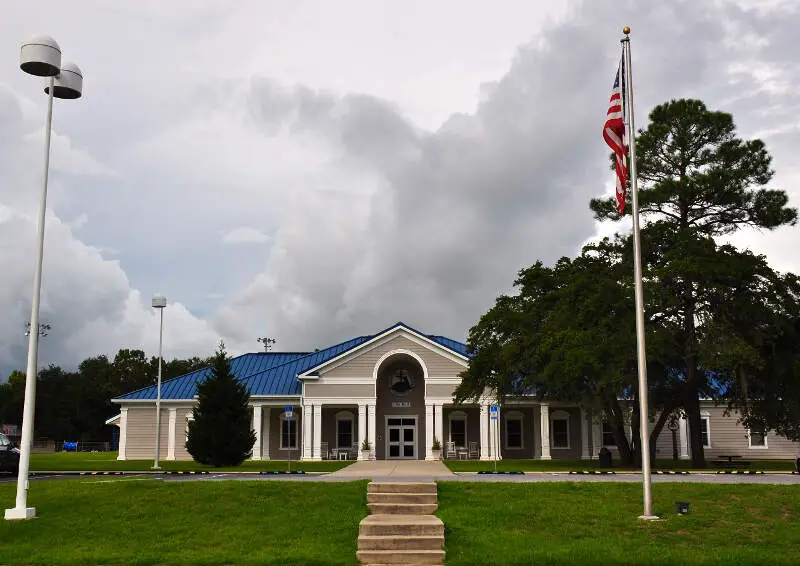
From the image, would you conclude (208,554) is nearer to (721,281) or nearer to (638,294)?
(638,294)

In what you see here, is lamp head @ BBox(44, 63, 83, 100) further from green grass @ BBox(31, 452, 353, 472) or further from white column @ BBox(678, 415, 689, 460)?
white column @ BBox(678, 415, 689, 460)

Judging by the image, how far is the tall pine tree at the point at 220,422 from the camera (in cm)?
3184

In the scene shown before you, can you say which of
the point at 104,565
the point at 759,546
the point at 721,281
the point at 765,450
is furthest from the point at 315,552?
the point at 765,450

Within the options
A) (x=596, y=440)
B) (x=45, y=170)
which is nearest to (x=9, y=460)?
(x=45, y=170)

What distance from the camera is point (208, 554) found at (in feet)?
43.3

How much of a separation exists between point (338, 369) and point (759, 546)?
3057cm

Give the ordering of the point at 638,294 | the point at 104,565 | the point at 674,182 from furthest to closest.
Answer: the point at 674,182
the point at 638,294
the point at 104,565

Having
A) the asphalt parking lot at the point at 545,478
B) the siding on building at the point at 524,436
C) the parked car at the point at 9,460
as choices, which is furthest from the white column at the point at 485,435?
the parked car at the point at 9,460

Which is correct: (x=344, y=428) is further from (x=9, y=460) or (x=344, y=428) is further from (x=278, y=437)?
(x=9, y=460)

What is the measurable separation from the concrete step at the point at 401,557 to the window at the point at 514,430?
32.2m

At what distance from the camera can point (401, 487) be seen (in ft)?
56.4

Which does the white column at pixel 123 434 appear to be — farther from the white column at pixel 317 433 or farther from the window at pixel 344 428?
the window at pixel 344 428

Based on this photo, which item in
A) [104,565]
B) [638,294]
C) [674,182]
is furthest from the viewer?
[674,182]

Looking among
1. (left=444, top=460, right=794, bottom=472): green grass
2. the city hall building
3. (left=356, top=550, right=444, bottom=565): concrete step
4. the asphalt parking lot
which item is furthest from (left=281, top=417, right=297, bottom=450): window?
(left=356, top=550, right=444, bottom=565): concrete step
